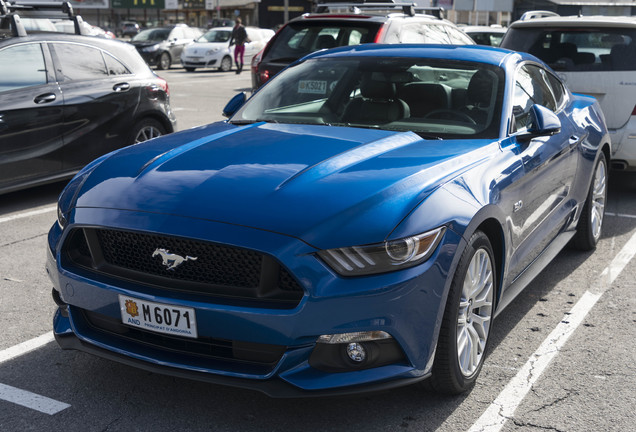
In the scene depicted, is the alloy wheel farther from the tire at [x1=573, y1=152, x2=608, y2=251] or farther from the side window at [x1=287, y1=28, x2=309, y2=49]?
the side window at [x1=287, y1=28, x2=309, y2=49]

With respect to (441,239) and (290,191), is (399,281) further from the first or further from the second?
(290,191)

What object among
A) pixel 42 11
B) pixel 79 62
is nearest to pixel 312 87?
pixel 79 62

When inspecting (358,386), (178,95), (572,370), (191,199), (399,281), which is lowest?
(178,95)

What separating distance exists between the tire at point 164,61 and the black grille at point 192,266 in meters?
24.9

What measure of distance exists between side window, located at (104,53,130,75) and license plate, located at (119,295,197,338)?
17.4ft

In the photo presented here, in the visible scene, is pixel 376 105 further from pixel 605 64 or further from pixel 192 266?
pixel 605 64

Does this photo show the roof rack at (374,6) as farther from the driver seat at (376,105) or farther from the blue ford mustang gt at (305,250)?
the blue ford mustang gt at (305,250)

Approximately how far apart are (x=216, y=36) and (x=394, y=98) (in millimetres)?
23749

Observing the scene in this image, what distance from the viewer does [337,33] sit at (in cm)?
998

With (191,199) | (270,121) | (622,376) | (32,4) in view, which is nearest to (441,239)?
(191,199)

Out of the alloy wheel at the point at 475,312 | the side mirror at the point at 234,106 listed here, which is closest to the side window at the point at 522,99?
the alloy wheel at the point at 475,312

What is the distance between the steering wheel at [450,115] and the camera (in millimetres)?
4461

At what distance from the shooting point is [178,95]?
17.8 metres

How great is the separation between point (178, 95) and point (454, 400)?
1503cm
